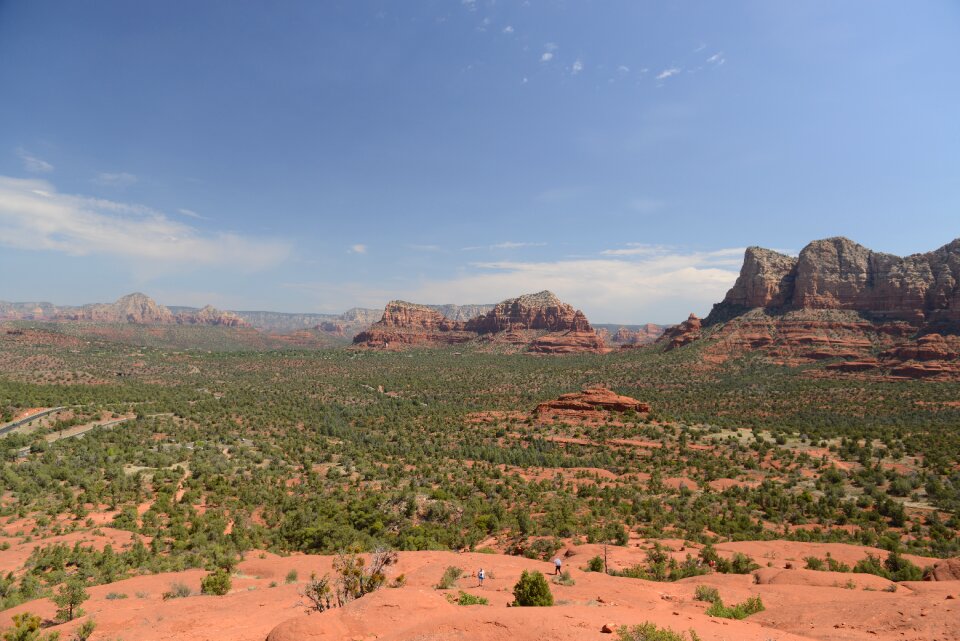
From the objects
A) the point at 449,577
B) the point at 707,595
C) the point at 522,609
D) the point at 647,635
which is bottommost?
the point at 449,577

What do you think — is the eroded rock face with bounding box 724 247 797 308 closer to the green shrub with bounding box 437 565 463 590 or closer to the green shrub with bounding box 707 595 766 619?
the green shrub with bounding box 707 595 766 619

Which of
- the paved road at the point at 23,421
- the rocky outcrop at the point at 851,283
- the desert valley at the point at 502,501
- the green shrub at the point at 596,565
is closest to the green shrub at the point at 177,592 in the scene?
the desert valley at the point at 502,501

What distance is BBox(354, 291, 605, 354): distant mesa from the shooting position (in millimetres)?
159875

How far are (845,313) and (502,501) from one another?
105 meters

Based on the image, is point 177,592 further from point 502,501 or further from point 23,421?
point 23,421

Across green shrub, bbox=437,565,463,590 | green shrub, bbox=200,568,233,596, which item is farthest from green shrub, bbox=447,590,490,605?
green shrub, bbox=200,568,233,596

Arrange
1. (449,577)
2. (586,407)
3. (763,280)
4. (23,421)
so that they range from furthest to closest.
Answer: (763,280), (586,407), (23,421), (449,577)

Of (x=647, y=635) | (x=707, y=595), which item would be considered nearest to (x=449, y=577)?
(x=707, y=595)

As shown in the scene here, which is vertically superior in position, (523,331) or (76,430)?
(523,331)

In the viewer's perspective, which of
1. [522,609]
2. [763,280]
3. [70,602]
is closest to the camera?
[522,609]

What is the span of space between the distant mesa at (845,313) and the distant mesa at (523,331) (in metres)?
52.8

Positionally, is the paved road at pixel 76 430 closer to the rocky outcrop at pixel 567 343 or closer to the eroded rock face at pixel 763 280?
the rocky outcrop at pixel 567 343

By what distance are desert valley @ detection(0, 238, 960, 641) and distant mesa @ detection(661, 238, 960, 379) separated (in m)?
0.83

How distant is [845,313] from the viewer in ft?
312
